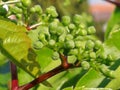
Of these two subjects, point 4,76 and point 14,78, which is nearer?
point 14,78

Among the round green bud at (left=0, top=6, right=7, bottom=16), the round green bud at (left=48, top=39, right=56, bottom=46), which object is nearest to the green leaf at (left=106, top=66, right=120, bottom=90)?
the round green bud at (left=48, top=39, right=56, bottom=46)

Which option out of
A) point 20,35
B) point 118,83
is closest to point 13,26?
point 20,35

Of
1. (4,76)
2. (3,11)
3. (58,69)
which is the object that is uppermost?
(3,11)

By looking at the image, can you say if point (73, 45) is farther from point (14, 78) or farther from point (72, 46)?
point (14, 78)

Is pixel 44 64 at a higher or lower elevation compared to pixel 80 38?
lower

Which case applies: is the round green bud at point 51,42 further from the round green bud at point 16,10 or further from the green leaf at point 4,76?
the green leaf at point 4,76

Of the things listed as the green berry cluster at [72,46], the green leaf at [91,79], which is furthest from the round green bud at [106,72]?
the green leaf at [91,79]

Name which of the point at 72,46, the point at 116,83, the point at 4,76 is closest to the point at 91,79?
the point at 116,83

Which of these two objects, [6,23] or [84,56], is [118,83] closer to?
[84,56]
